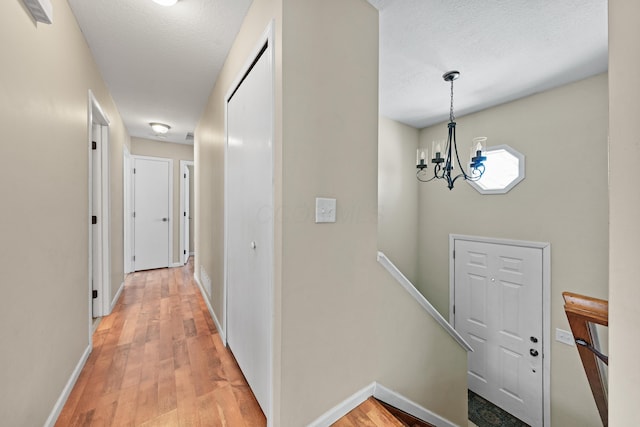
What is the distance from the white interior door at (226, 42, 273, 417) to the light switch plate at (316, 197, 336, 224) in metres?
0.23

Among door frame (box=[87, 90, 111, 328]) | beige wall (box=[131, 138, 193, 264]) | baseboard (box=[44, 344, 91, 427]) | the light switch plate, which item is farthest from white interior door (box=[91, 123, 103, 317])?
the light switch plate

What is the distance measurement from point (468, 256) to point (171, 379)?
3.26 metres

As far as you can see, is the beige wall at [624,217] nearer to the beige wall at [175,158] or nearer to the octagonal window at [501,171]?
the octagonal window at [501,171]

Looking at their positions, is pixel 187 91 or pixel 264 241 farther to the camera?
pixel 187 91

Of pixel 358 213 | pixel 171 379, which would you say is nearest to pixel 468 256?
pixel 358 213

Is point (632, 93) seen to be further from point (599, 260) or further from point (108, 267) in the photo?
point (108, 267)

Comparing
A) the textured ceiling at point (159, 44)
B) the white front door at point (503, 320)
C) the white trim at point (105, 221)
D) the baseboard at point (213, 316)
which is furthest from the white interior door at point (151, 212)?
the white front door at point (503, 320)

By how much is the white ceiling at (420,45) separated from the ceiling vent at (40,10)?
0.49 m

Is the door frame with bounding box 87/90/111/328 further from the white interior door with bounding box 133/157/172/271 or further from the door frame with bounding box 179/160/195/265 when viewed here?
the door frame with bounding box 179/160/195/265

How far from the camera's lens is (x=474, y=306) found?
3039mm

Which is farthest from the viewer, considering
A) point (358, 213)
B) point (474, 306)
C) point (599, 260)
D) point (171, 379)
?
point (474, 306)

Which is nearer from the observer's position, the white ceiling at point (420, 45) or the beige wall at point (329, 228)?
the beige wall at point (329, 228)

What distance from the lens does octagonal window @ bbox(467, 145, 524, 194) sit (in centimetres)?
266

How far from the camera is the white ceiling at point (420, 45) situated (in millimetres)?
1537
